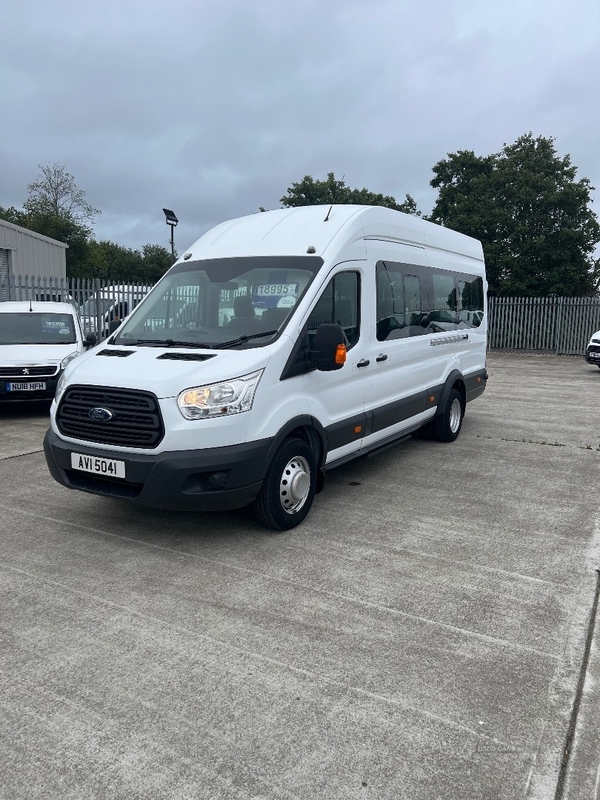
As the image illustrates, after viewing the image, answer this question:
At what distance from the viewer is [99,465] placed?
443cm

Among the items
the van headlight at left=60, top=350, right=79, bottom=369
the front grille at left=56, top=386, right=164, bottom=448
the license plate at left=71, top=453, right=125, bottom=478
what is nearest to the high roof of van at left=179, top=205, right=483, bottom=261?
the front grille at left=56, top=386, right=164, bottom=448

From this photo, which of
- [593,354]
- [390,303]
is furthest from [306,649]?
[593,354]

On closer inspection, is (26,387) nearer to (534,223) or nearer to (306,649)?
(306,649)

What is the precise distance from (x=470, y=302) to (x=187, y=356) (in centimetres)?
549

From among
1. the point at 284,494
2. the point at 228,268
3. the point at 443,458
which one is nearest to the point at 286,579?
the point at 284,494

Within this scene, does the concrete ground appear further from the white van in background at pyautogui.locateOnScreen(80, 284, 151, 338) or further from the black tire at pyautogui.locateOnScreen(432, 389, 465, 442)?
the white van in background at pyautogui.locateOnScreen(80, 284, 151, 338)

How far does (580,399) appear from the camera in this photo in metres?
12.0

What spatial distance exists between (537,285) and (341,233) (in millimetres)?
23557

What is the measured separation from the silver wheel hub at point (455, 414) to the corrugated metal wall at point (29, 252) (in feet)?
65.5

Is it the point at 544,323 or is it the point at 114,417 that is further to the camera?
the point at 544,323

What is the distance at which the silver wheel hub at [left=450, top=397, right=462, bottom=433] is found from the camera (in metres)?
8.08

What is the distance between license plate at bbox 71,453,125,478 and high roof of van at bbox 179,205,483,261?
210 cm

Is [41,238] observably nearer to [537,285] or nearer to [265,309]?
[537,285]

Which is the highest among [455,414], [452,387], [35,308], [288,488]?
[35,308]
